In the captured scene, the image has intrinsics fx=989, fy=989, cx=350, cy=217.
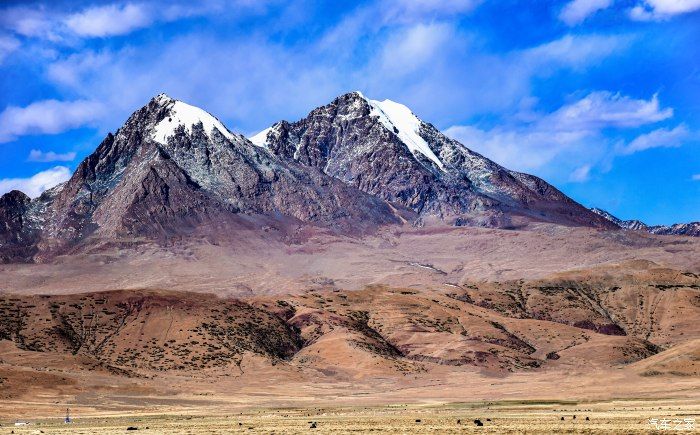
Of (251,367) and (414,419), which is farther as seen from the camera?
(251,367)

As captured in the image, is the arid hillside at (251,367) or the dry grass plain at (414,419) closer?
the dry grass plain at (414,419)

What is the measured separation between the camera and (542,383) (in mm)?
160750

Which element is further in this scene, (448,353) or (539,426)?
(448,353)

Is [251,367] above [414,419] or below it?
above

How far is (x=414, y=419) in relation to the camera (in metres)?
93.6

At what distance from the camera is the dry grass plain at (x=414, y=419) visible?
78.8 m

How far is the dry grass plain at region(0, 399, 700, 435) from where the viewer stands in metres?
78.8

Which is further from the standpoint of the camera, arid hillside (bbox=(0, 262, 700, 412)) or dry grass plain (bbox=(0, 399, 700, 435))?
arid hillside (bbox=(0, 262, 700, 412))

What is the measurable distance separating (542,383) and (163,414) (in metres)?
69.9

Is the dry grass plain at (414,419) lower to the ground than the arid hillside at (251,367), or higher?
lower

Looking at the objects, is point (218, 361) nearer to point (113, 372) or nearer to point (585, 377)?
point (113, 372)

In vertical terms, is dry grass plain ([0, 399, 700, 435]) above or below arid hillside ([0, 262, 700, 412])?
below

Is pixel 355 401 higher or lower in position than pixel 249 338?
lower

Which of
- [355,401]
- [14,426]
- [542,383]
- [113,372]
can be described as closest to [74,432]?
[14,426]
